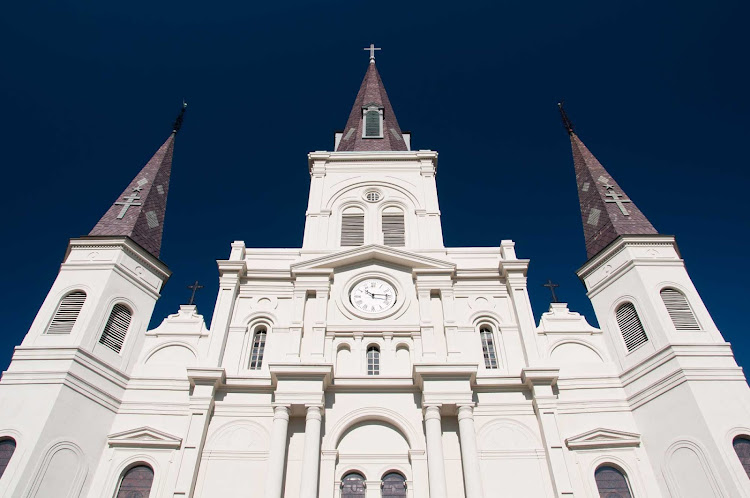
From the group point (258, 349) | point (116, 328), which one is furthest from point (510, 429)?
point (116, 328)

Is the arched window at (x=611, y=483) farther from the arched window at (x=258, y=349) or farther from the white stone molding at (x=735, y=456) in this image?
the arched window at (x=258, y=349)

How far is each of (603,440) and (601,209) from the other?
8.91 metres

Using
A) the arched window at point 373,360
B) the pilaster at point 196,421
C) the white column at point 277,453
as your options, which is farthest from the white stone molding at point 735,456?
the pilaster at point 196,421

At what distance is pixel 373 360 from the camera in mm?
17641

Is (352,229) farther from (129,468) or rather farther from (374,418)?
(129,468)

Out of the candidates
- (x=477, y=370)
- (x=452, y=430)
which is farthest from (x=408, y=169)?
(x=452, y=430)

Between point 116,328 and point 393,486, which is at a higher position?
point 116,328

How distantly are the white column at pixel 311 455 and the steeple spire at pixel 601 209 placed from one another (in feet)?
37.6

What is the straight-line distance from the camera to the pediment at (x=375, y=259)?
63.8 ft

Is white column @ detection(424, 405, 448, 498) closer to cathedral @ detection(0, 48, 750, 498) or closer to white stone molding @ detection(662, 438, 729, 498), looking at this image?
cathedral @ detection(0, 48, 750, 498)

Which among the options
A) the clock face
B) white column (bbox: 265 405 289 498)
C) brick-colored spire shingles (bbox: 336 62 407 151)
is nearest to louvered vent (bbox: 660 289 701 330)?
the clock face

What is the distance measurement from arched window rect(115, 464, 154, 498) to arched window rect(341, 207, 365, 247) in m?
10.4

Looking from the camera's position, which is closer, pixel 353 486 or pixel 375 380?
pixel 353 486

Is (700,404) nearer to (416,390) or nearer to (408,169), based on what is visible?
(416,390)
